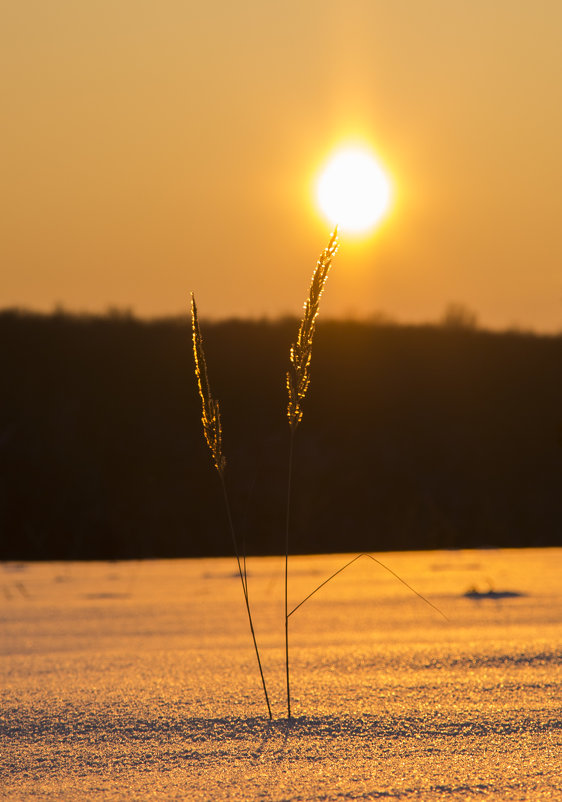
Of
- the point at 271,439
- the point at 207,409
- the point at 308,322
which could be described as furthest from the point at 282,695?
the point at 271,439

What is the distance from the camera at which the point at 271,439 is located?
13586 millimetres

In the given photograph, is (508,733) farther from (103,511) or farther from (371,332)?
(371,332)

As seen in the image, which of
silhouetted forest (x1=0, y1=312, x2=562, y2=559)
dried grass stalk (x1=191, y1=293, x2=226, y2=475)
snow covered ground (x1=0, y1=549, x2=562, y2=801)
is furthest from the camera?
silhouetted forest (x1=0, y1=312, x2=562, y2=559)

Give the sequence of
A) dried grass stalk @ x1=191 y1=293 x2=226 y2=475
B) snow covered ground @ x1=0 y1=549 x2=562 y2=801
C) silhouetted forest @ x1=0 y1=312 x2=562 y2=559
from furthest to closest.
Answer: silhouetted forest @ x1=0 y1=312 x2=562 y2=559 → dried grass stalk @ x1=191 y1=293 x2=226 y2=475 → snow covered ground @ x1=0 y1=549 x2=562 y2=801

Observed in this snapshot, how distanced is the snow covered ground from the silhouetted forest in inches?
265

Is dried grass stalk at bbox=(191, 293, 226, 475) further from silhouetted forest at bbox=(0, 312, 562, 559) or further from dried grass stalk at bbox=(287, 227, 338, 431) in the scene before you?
silhouetted forest at bbox=(0, 312, 562, 559)

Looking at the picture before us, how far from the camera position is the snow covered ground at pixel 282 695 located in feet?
5.00

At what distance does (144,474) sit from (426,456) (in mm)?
3820

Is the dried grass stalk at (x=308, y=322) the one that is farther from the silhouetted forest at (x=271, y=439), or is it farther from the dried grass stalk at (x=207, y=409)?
the silhouetted forest at (x=271, y=439)

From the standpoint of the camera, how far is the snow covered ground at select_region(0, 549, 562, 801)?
1.52 meters

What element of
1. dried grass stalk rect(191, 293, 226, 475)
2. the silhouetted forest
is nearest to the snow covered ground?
dried grass stalk rect(191, 293, 226, 475)

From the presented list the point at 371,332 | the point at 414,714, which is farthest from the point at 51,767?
the point at 371,332

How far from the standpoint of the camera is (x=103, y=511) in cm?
1184

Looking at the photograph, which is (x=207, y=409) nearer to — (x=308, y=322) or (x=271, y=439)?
(x=308, y=322)
